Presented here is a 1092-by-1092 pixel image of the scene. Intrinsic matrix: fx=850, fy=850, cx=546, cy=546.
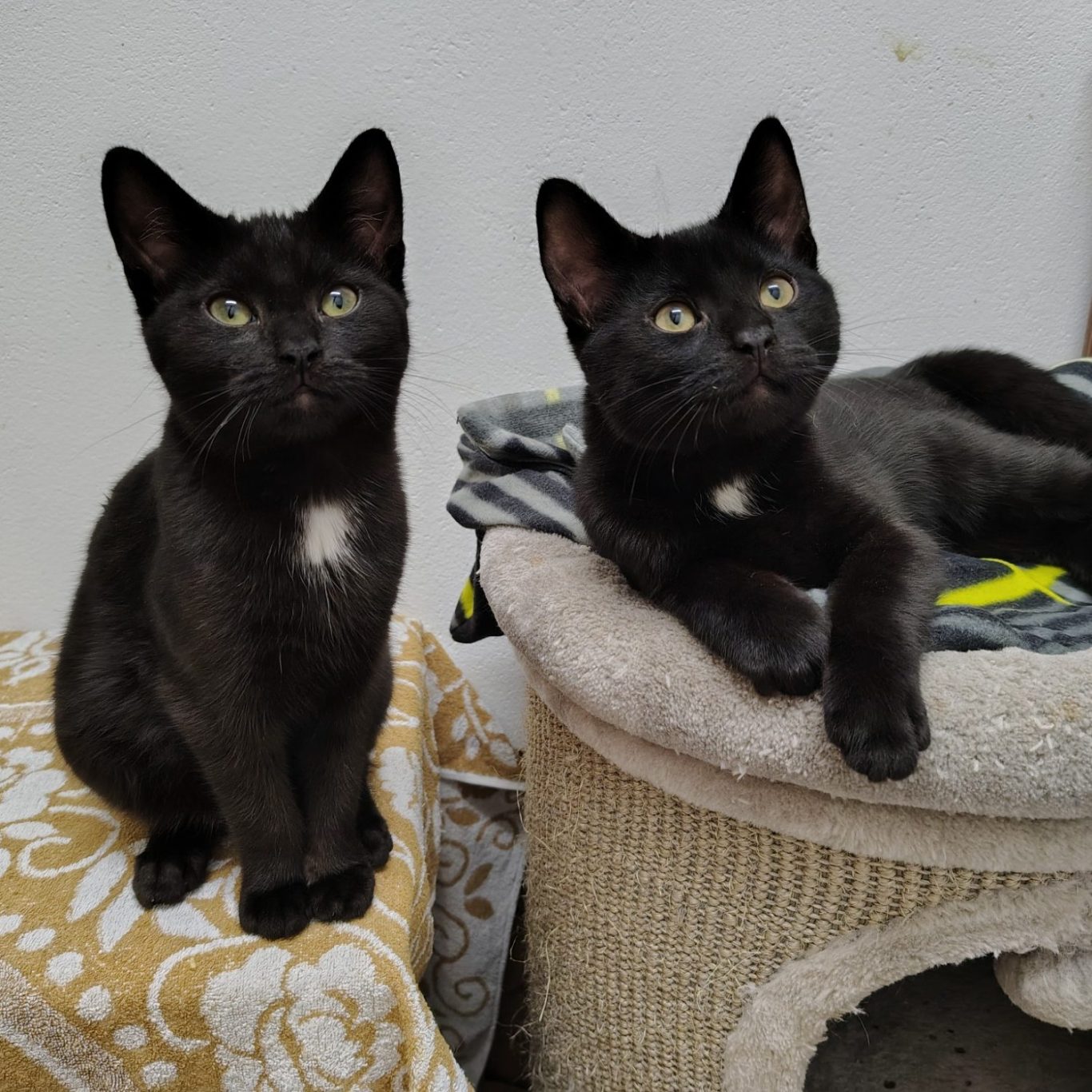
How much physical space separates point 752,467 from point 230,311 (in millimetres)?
500

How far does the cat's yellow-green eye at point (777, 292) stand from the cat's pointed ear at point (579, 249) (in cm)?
14

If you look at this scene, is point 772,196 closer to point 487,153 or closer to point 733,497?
point 733,497

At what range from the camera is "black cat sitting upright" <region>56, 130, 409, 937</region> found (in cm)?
71

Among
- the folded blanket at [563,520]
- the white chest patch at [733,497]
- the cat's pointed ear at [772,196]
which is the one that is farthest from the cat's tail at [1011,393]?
the white chest patch at [733,497]

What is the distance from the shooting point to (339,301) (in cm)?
76

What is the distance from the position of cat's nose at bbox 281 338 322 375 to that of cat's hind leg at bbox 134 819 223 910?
50 cm

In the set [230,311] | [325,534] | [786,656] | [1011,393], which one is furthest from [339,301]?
[1011,393]

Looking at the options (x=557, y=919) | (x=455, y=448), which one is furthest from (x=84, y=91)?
(x=557, y=919)

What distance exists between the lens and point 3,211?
1.29m

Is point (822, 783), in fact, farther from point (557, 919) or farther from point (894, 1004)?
point (894, 1004)

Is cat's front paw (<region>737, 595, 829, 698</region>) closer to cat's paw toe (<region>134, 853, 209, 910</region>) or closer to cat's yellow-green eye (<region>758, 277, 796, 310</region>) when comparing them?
cat's yellow-green eye (<region>758, 277, 796, 310</region>)

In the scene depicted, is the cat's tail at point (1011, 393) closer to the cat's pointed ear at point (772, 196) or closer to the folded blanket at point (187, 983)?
the cat's pointed ear at point (772, 196)

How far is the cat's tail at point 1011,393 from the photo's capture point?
1.20m

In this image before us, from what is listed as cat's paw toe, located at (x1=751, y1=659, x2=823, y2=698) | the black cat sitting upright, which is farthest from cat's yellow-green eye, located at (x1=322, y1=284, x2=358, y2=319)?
cat's paw toe, located at (x1=751, y1=659, x2=823, y2=698)
